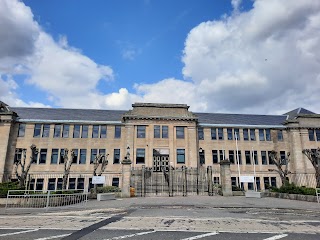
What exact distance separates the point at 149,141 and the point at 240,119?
1842 centimetres

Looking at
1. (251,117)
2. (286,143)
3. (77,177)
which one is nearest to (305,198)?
(286,143)

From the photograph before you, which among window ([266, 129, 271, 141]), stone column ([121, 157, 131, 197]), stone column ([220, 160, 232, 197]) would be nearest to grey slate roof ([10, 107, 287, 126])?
window ([266, 129, 271, 141])

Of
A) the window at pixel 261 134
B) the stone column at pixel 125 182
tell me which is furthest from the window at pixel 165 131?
the window at pixel 261 134

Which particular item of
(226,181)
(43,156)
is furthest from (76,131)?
(226,181)

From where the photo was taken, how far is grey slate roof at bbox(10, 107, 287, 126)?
131 ft

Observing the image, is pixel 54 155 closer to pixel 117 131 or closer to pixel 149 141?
pixel 117 131

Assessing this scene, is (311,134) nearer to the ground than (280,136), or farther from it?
farther from it

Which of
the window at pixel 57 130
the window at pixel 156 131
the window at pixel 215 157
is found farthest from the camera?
the window at pixel 215 157

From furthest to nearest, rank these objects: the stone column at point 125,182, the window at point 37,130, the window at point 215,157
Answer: the window at point 215,157, the window at point 37,130, the stone column at point 125,182

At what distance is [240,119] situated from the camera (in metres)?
44.2

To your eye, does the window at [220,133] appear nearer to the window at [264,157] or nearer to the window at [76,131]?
the window at [264,157]

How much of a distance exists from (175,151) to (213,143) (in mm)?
7239

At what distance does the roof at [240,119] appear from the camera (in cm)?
4273

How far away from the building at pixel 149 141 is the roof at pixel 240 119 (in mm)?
511
